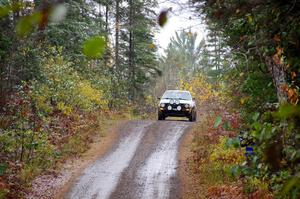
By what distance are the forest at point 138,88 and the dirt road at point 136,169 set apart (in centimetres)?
103

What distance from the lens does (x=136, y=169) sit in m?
13.0

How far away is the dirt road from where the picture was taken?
35.4 ft

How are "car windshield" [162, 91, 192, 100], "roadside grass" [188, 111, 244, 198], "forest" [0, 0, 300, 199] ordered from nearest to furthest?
"forest" [0, 0, 300, 199] → "roadside grass" [188, 111, 244, 198] → "car windshield" [162, 91, 192, 100]

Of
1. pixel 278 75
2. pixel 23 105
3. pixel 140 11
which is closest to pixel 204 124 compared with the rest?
pixel 23 105

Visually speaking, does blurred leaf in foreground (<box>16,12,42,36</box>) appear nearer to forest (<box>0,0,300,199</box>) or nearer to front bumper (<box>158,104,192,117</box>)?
forest (<box>0,0,300,199</box>)

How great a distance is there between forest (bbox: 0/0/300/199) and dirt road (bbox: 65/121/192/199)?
3.37ft

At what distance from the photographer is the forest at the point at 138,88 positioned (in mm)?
3307

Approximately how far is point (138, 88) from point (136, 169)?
21781mm

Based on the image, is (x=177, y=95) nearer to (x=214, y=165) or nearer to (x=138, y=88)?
(x=214, y=165)

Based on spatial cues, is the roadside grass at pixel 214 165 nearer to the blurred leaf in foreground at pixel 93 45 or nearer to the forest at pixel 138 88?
the forest at pixel 138 88

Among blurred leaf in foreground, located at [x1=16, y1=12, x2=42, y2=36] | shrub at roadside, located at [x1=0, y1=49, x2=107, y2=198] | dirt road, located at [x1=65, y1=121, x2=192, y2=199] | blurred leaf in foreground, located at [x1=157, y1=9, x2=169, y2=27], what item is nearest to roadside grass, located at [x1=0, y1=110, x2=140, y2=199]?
shrub at roadside, located at [x1=0, y1=49, x2=107, y2=198]

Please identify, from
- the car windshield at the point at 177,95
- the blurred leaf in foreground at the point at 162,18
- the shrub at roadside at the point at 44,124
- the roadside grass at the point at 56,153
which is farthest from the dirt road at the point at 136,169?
the blurred leaf in foreground at the point at 162,18

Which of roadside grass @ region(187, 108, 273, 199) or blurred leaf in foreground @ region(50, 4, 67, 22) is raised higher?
blurred leaf in foreground @ region(50, 4, 67, 22)

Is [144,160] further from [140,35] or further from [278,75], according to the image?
[140,35]
